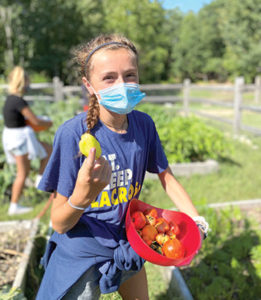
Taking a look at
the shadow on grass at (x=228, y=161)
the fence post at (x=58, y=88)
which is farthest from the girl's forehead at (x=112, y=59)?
the fence post at (x=58, y=88)

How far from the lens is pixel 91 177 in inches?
40.2

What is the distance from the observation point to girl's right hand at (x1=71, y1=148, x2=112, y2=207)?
3.25ft

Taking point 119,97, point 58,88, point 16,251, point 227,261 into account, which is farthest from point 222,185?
point 58,88

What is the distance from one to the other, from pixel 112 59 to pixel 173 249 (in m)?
0.81

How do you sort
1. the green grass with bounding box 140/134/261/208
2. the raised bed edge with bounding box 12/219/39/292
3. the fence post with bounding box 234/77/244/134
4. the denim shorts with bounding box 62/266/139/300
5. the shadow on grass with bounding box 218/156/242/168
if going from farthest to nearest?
the fence post with bounding box 234/77/244/134, the shadow on grass with bounding box 218/156/242/168, the green grass with bounding box 140/134/261/208, the raised bed edge with bounding box 12/219/39/292, the denim shorts with bounding box 62/266/139/300

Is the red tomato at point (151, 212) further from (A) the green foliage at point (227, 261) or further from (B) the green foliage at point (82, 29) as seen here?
(B) the green foliage at point (82, 29)

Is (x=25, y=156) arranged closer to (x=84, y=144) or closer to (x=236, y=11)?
(x=84, y=144)

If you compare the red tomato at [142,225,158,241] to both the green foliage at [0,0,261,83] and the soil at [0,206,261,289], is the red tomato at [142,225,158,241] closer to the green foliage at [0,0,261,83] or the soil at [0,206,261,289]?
the soil at [0,206,261,289]

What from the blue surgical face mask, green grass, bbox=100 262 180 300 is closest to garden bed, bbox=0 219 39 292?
green grass, bbox=100 262 180 300

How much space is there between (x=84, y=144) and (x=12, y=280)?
2026 mm

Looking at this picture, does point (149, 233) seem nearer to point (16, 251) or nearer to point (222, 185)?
point (16, 251)

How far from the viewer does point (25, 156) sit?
394 cm

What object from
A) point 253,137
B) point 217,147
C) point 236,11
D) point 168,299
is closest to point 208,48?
point 236,11

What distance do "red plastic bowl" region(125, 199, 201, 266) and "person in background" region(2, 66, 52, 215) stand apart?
2.65 m
